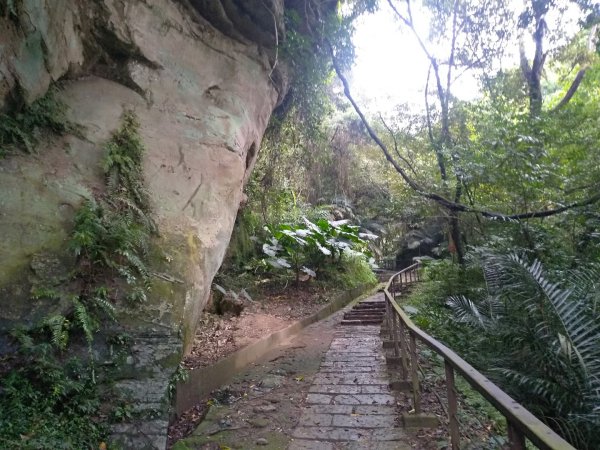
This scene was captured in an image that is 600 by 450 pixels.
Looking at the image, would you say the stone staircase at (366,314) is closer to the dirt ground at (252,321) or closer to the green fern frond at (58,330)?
the dirt ground at (252,321)

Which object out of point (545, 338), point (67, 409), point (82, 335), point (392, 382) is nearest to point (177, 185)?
point (82, 335)

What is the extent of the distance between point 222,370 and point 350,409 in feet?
6.08

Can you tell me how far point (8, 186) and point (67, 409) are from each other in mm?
2312

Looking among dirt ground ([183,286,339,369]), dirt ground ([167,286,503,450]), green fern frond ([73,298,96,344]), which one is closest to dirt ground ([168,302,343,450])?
dirt ground ([167,286,503,450])

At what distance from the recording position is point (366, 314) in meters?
10.6

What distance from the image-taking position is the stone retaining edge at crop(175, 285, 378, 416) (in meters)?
4.44

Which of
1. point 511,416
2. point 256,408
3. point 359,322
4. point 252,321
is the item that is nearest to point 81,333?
point 256,408

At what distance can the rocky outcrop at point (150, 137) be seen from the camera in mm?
3863

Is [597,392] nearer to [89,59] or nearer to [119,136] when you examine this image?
[119,136]

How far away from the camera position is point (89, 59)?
568 cm

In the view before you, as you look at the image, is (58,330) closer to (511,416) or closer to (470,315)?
(511,416)

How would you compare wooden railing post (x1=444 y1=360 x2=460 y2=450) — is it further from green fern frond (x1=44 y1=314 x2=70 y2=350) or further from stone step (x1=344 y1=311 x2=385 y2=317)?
stone step (x1=344 y1=311 x2=385 y2=317)

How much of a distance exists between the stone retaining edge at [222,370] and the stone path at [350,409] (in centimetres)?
109

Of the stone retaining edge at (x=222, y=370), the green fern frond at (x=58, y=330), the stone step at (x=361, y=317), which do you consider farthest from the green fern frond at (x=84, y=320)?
the stone step at (x=361, y=317)
